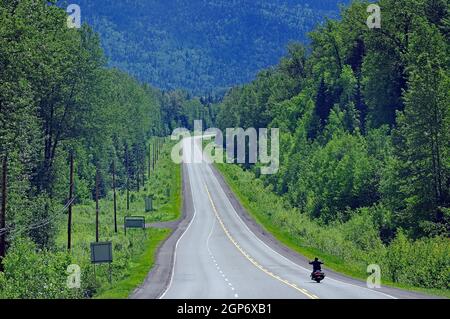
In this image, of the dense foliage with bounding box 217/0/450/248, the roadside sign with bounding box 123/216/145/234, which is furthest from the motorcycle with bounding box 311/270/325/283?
the roadside sign with bounding box 123/216/145/234

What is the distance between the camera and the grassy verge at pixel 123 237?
144 feet

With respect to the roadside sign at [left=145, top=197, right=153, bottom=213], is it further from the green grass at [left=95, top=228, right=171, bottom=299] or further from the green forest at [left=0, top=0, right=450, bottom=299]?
the green grass at [left=95, top=228, right=171, bottom=299]

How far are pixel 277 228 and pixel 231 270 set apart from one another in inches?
1163

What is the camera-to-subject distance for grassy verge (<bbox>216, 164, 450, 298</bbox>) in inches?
1842

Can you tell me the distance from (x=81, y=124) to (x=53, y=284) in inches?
1440

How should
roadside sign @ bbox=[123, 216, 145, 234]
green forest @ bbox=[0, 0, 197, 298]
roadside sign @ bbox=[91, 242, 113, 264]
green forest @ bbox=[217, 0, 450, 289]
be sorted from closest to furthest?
1. green forest @ bbox=[0, 0, 197, 298]
2. roadside sign @ bbox=[91, 242, 113, 264]
3. green forest @ bbox=[217, 0, 450, 289]
4. roadside sign @ bbox=[123, 216, 145, 234]

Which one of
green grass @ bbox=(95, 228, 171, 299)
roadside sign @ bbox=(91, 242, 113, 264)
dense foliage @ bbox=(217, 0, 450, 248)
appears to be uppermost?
dense foliage @ bbox=(217, 0, 450, 248)

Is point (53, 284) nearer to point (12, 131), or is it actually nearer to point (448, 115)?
point (12, 131)

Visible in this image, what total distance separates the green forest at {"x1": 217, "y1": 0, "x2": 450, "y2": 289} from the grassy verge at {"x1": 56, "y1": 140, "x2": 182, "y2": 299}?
34.7 feet

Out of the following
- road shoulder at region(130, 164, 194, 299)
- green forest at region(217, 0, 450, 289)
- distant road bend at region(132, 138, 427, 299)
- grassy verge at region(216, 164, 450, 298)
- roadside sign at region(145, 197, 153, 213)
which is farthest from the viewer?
roadside sign at region(145, 197, 153, 213)

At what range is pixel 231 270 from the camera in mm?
48562

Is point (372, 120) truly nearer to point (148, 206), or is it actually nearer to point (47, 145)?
point (148, 206)

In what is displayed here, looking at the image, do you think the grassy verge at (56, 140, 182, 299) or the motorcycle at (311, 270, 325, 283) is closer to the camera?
the motorcycle at (311, 270, 325, 283)

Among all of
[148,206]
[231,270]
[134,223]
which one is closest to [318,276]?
[231,270]
